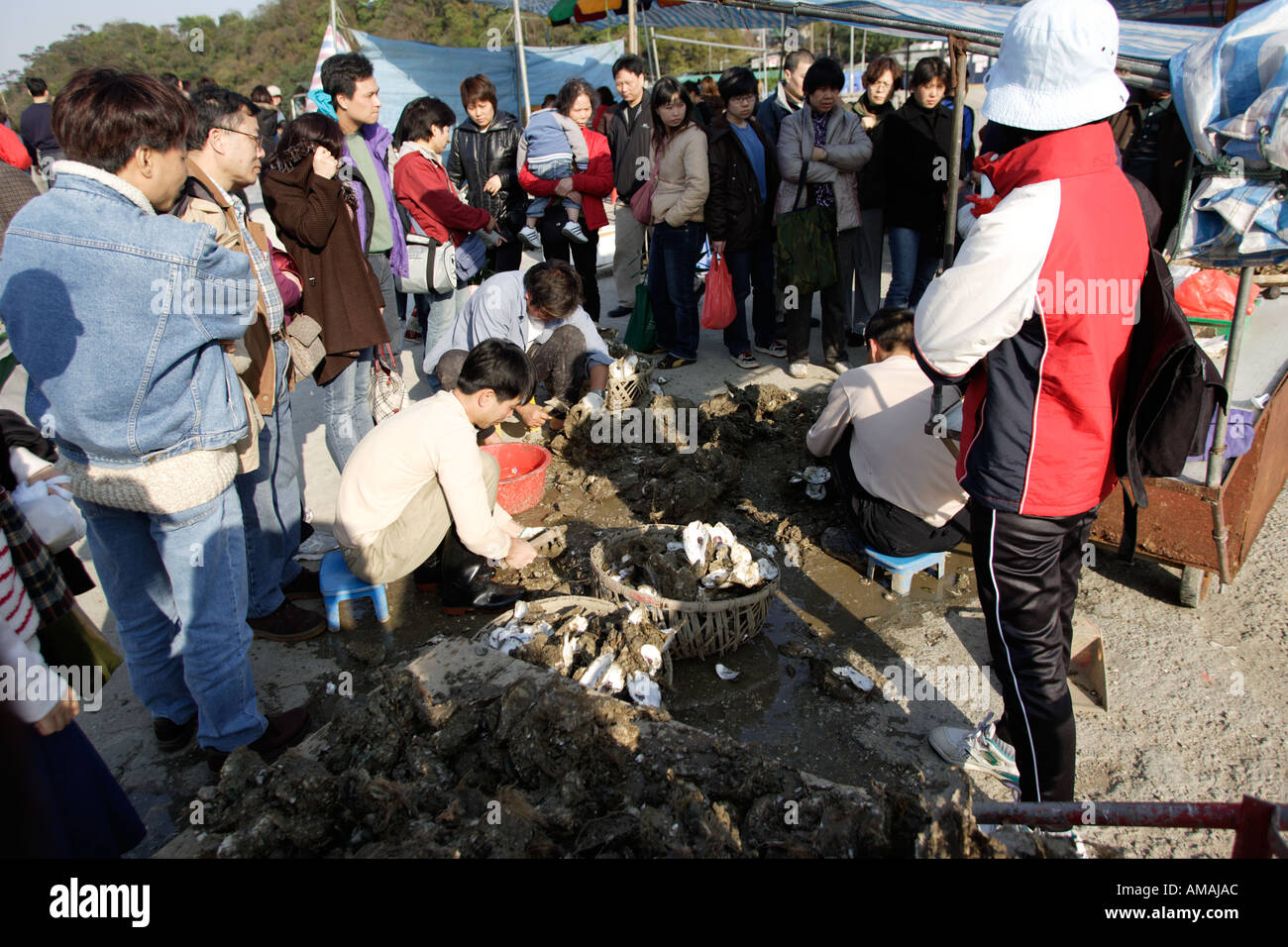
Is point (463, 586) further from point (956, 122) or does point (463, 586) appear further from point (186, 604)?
point (956, 122)

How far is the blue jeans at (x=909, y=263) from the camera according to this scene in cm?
599

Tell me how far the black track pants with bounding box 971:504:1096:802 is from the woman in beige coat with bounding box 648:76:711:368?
14.3ft

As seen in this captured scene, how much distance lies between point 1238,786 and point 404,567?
3151 millimetres

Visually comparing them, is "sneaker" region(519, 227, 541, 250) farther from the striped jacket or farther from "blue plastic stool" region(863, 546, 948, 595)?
the striped jacket

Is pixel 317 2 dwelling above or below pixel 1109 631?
above

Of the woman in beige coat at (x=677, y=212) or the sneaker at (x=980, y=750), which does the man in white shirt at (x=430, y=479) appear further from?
the woman in beige coat at (x=677, y=212)

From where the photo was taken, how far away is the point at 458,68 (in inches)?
600

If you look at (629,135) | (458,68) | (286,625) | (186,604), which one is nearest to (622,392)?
(286,625)

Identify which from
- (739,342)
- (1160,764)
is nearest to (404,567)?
(1160,764)

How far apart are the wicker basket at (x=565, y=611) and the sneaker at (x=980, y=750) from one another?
38.9 inches

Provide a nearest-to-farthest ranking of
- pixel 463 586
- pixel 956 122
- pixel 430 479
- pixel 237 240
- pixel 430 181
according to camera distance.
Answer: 1. pixel 237 240
2. pixel 430 479
3. pixel 463 586
4. pixel 956 122
5. pixel 430 181

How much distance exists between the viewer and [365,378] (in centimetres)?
435

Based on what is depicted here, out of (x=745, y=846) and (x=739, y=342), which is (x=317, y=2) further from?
(x=745, y=846)

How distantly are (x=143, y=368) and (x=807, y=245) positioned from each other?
4.73 m
